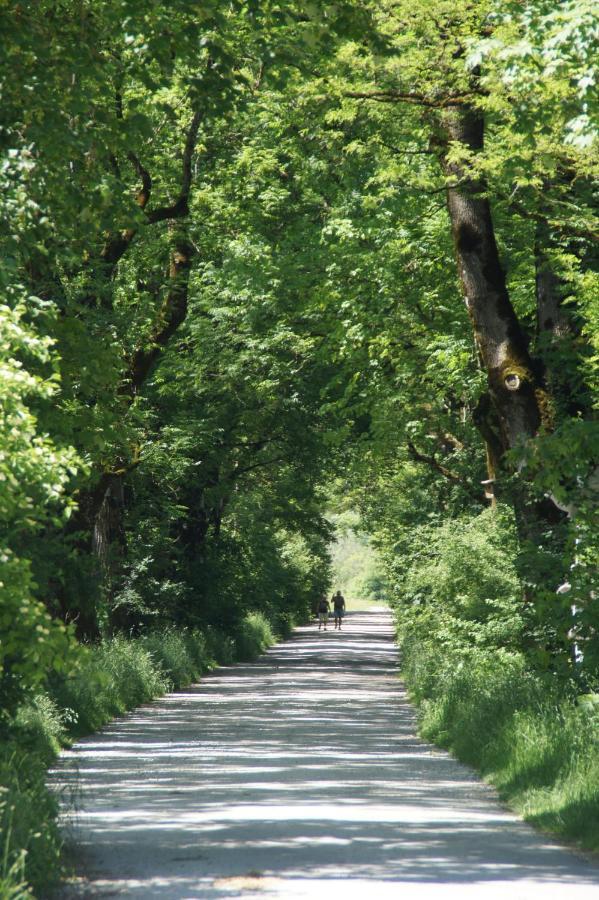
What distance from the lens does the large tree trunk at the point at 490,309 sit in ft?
58.4

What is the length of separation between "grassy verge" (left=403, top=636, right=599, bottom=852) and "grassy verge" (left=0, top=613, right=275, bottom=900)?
3379 millimetres

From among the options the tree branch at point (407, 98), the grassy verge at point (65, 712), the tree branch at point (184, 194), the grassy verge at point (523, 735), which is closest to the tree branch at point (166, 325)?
the tree branch at point (184, 194)

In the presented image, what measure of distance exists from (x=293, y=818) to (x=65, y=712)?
7.70m

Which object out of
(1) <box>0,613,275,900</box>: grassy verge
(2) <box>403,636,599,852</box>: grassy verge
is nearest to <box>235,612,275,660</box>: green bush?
(1) <box>0,613,275,900</box>: grassy verge

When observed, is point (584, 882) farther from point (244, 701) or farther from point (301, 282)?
point (301, 282)

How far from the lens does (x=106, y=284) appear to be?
19.7 metres

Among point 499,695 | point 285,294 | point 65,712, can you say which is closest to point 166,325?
point 285,294

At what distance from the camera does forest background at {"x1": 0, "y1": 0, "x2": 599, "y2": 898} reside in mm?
10680

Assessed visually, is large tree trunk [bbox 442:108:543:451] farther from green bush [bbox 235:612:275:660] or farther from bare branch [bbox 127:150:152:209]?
green bush [bbox 235:612:275:660]

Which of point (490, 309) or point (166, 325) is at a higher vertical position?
point (166, 325)

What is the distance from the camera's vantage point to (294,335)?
29.6 m

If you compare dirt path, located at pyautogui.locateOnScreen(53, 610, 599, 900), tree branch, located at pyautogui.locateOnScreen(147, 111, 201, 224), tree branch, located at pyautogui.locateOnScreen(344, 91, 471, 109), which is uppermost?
tree branch, located at pyautogui.locateOnScreen(147, 111, 201, 224)

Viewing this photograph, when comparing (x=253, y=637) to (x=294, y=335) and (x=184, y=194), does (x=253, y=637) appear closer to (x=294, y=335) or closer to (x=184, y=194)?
(x=294, y=335)

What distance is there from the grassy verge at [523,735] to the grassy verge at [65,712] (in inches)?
133
